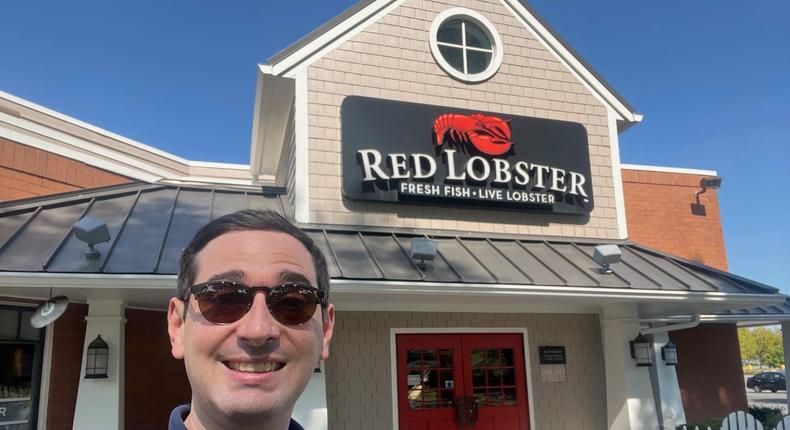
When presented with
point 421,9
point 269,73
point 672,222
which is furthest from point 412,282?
point 672,222

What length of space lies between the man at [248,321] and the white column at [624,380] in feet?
24.9

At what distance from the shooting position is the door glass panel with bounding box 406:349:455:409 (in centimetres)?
820

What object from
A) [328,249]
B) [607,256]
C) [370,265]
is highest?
[328,249]

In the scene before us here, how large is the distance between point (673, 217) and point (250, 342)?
54.1 ft

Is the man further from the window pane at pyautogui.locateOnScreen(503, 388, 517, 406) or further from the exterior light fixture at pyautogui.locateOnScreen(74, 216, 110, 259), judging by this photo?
the window pane at pyautogui.locateOnScreen(503, 388, 517, 406)

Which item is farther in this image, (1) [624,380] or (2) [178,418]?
(1) [624,380]

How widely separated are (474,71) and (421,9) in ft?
4.19

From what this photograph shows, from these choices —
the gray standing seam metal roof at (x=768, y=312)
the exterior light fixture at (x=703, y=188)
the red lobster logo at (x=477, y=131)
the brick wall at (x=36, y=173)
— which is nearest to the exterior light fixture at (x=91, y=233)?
the red lobster logo at (x=477, y=131)

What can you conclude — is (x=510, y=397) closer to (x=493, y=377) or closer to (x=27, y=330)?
(x=493, y=377)

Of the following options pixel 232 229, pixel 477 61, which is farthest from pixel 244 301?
pixel 477 61

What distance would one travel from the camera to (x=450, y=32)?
30.9 feet

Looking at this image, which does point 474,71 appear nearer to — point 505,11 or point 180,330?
point 505,11

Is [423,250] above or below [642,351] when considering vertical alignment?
above

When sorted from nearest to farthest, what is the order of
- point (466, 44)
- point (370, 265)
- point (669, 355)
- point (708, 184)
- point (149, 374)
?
point (370, 265)
point (149, 374)
point (669, 355)
point (466, 44)
point (708, 184)
